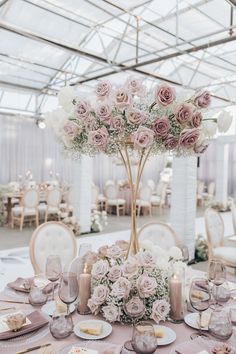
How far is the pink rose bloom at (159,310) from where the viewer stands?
1.67 metres

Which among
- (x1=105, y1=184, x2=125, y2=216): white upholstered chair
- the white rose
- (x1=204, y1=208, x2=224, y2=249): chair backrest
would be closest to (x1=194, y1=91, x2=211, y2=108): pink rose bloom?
the white rose

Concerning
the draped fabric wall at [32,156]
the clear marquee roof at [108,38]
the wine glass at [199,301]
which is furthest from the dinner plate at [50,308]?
the draped fabric wall at [32,156]

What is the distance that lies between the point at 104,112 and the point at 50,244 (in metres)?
1.50

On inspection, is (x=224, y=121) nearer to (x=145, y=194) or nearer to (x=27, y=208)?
(x=27, y=208)

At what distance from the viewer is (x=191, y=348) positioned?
146 centimetres

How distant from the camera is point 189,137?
178 cm

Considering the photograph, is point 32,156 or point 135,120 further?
point 32,156

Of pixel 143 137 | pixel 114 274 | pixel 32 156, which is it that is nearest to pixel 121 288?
pixel 114 274

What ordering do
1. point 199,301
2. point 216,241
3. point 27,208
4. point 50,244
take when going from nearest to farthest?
point 199,301 < point 50,244 < point 216,241 < point 27,208

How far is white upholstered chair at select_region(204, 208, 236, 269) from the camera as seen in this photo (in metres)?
4.25

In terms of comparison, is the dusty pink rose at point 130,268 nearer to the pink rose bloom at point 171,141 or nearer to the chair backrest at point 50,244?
the pink rose bloom at point 171,141

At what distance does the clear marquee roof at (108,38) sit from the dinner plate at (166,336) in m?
3.82

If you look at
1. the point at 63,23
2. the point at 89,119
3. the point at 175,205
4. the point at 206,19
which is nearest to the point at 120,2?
the point at 63,23

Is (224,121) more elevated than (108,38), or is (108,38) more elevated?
(108,38)
